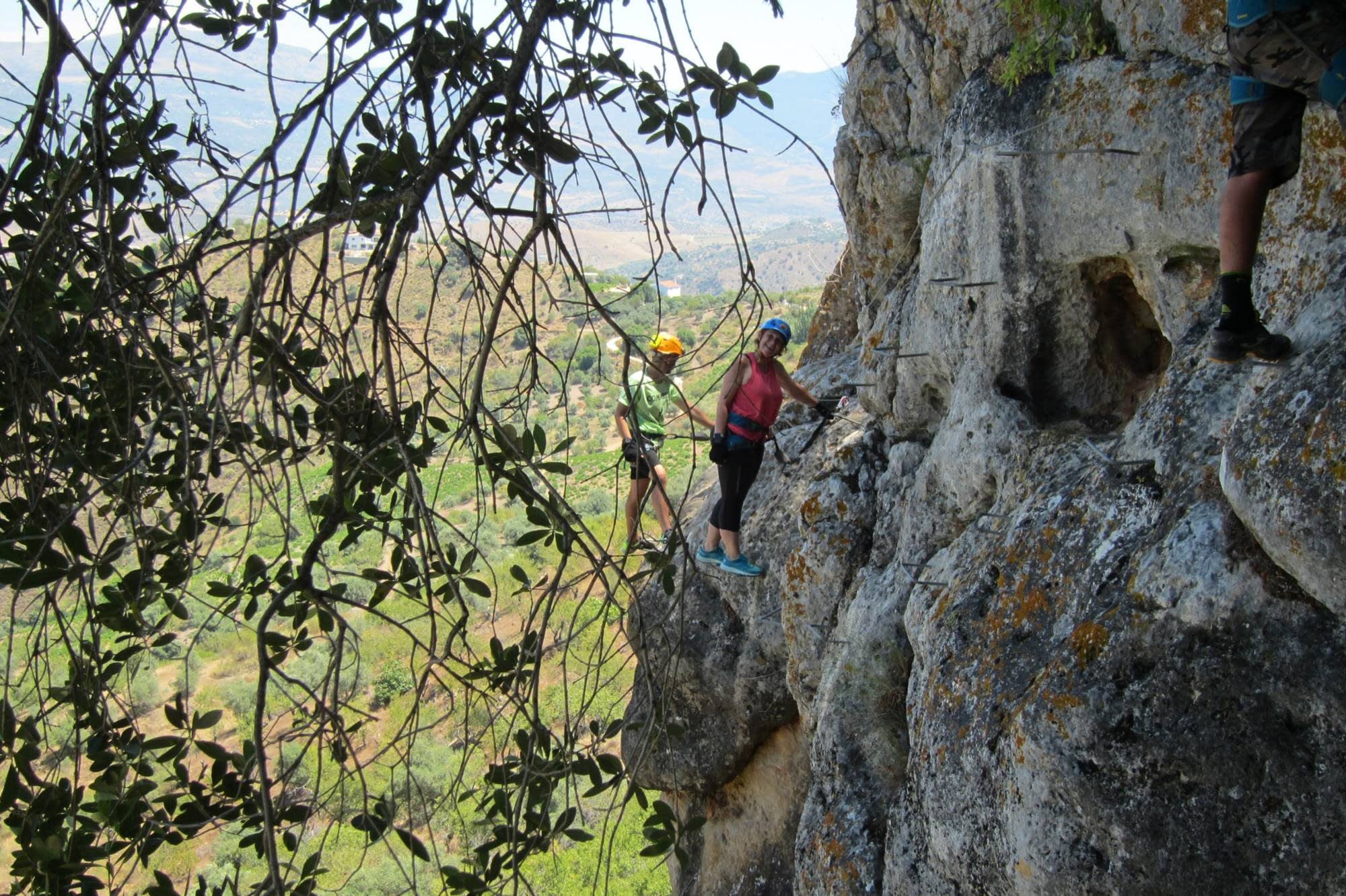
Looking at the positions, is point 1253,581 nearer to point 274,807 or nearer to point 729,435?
point 274,807

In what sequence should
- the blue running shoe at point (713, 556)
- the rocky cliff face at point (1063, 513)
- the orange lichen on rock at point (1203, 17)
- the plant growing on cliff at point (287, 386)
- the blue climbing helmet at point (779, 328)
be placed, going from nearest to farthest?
the plant growing on cliff at point (287, 386)
the rocky cliff face at point (1063, 513)
the orange lichen on rock at point (1203, 17)
the blue climbing helmet at point (779, 328)
the blue running shoe at point (713, 556)

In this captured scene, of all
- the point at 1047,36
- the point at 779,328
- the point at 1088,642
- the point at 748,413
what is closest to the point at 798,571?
the point at 748,413

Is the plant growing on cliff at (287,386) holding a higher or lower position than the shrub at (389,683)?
higher

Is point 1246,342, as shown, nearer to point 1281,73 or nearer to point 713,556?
point 1281,73

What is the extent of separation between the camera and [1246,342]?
11.3ft

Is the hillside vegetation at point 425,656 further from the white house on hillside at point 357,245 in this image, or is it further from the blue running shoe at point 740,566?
the blue running shoe at point 740,566

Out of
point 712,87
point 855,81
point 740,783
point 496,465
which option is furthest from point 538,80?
point 740,783

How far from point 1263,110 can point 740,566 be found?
5.39 meters

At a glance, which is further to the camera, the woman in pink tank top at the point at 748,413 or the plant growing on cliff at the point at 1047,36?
the woman in pink tank top at the point at 748,413

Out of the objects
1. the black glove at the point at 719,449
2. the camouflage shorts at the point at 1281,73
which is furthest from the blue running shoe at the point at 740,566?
the camouflage shorts at the point at 1281,73

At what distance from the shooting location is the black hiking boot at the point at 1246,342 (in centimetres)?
343

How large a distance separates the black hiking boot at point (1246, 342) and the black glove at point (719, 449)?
384 centimetres

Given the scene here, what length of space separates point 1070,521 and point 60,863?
12.3ft

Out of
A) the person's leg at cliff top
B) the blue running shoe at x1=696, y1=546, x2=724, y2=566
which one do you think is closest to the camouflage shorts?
the person's leg at cliff top
